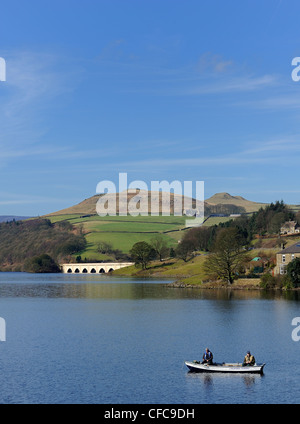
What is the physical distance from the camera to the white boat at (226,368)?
48.6 m

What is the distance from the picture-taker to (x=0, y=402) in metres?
40.7

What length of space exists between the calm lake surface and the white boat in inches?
26.2

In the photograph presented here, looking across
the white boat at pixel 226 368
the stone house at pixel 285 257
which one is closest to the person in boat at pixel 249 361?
the white boat at pixel 226 368

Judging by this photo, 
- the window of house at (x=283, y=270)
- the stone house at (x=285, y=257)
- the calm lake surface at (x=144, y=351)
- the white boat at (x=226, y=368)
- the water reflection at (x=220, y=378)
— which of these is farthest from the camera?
the window of house at (x=283, y=270)

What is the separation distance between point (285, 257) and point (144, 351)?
84.6m

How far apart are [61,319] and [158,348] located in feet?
92.5

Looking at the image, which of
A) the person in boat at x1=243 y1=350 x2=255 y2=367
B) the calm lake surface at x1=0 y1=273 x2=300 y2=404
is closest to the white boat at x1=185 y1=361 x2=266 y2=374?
the person in boat at x1=243 y1=350 x2=255 y2=367

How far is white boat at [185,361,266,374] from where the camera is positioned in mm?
48562

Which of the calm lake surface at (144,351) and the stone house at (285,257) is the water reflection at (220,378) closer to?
the calm lake surface at (144,351)

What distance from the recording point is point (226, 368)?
48.8 meters

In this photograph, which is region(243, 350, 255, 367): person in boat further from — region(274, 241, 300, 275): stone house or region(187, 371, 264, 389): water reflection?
region(274, 241, 300, 275): stone house

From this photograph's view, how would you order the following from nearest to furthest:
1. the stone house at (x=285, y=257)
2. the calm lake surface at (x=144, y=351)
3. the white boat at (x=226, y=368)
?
the calm lake surface at (x=144, y=351) < the white boat at (x=226, y=368) < the stone house at (x=285, y=257)

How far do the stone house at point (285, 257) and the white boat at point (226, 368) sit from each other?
87338 millimetres
